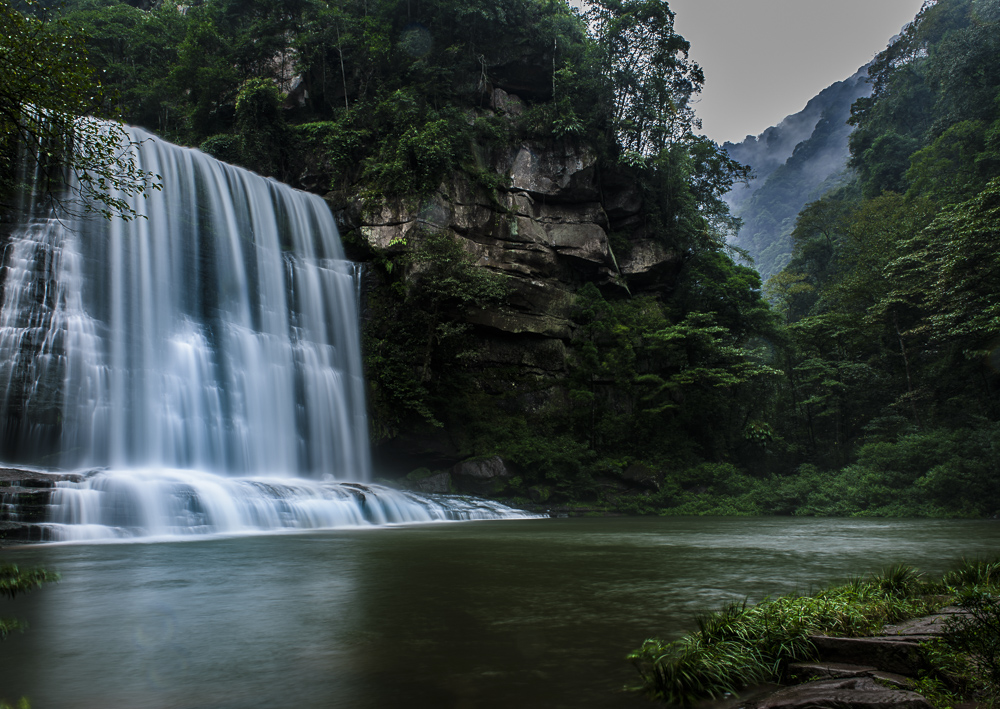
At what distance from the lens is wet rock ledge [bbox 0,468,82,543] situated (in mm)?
9391

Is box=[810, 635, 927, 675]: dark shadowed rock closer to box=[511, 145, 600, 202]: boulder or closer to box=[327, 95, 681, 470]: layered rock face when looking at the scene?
box=[327, 95, 681, 470]: layered rock face

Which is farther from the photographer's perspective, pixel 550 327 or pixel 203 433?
pixel 550 327

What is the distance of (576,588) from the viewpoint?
A: 443 cm

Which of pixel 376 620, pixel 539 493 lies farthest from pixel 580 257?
pixel 376 620

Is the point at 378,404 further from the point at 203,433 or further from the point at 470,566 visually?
the point at 470,566

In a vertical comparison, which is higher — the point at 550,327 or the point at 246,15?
the point at 246,15

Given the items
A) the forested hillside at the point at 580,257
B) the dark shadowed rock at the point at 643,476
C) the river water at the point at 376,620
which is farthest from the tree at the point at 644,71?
the river water at the point at 376,620

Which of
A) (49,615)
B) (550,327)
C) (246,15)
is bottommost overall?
(49,615)

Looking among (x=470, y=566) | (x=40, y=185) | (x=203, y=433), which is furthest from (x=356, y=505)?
(x=40, y=185)

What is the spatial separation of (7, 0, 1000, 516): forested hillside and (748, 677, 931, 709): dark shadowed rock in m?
17.9

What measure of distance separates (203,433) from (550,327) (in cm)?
1268

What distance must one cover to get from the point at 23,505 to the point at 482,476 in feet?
41.3

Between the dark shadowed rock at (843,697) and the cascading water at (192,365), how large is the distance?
37.5 ft

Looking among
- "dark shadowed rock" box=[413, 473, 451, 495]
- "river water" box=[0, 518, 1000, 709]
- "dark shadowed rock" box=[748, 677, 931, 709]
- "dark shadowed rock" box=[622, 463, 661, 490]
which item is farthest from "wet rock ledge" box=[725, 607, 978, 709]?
"dark shadowed rock" box=[622, 463, 661, 490]
